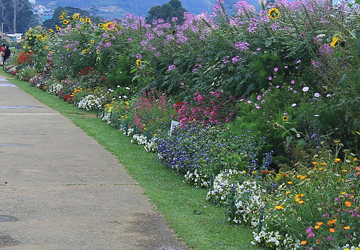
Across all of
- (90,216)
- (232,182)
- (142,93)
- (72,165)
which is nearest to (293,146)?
(232,182)

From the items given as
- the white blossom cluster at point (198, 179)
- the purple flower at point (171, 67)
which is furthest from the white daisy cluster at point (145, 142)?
the white blossom cluster at point (198, 179)

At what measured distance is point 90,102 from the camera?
1541cm

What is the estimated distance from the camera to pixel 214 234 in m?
5.38

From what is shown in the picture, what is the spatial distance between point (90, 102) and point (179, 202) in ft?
30.7

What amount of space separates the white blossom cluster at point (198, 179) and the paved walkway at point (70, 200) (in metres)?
0.71

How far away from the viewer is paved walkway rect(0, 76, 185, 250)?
5.14 m

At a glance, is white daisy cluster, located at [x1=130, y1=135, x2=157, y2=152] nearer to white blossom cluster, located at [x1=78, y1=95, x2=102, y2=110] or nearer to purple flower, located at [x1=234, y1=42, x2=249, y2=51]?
purple flower, located at [x1=234, y1=42, x2=249, y2=51]

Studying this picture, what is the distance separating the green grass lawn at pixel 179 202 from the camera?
5.24 m

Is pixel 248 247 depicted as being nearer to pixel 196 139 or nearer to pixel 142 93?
pixel 196 139

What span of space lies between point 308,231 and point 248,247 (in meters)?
0.86

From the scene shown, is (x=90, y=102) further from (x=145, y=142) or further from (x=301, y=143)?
(x=301, y=143)

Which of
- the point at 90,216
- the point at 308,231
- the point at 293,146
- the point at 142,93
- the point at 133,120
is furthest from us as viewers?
the point at 142,93

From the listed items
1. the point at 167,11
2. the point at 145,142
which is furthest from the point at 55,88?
the point at 167,11

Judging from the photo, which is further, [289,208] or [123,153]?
[123,153]
